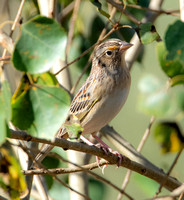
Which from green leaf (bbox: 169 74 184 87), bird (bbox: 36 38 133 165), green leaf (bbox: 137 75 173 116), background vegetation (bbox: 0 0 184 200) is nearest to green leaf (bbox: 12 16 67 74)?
background vegetation (bbox: 0 0 184 200)

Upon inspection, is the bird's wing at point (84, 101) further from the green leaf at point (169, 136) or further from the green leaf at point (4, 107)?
the green leaf at point (4, 107)

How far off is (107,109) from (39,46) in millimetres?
1896

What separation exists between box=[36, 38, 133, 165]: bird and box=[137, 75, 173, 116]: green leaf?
22.8 inches

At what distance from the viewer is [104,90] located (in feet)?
12.5

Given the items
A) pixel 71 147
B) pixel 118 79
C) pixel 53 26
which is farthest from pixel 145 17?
pixel 53 26

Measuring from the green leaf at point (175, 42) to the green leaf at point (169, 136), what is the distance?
1.61m

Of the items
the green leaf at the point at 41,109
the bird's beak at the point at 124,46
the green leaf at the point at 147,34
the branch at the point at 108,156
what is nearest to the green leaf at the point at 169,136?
the branch at the point at 108,156

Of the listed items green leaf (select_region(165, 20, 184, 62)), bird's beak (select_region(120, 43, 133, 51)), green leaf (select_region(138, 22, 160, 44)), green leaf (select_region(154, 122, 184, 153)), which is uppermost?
green leaf (select_region(165, 20, 184, 62))

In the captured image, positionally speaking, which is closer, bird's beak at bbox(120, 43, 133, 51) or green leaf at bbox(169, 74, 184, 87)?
green leaf at bbox(169, 74, 184, 87)

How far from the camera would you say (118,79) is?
3818mm

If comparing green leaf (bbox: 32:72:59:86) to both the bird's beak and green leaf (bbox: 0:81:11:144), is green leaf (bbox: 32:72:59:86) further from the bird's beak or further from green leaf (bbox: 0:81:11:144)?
the bird's beak

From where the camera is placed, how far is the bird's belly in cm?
371

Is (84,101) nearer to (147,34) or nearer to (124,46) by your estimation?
(124,46)

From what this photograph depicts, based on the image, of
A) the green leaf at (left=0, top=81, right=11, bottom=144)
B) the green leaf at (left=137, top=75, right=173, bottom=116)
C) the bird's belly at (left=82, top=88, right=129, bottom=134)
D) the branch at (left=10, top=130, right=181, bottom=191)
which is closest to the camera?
the green leaf at (left=0, top=81, right=11, bottom=144)
